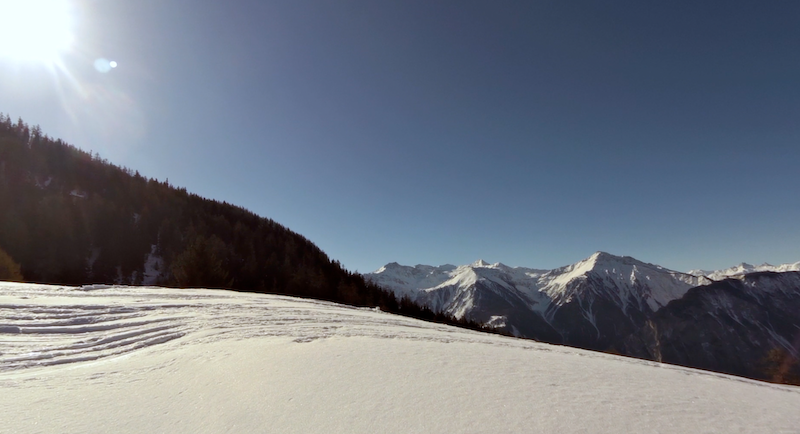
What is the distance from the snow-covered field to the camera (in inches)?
87.6

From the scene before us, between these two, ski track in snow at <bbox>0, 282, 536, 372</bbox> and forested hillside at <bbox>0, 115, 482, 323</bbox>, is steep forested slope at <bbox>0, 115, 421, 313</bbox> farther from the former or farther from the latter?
ski track in snow at <bbox>0, 282, 536, 372</bbox>

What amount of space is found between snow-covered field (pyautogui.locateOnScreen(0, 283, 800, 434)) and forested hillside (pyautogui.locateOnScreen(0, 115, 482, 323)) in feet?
77.6

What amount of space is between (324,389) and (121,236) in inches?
2226

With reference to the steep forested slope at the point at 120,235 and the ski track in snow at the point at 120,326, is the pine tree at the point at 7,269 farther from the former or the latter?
the ski track in snow at the point at 120,326

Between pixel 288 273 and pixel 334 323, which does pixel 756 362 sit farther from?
pixel 334 323

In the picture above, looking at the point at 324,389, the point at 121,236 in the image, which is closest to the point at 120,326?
the point at 324,389

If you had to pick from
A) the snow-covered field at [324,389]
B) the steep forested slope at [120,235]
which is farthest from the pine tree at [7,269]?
the snow-covered field at [324,389]

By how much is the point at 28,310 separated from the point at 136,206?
62.2 m

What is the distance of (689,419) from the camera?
2.42 metres

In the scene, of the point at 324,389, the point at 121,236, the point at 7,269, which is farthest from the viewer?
the point at 121,236

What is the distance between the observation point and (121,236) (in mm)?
45344

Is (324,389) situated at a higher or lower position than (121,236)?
lower

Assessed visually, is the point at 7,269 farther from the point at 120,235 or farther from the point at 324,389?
the point at 120,235

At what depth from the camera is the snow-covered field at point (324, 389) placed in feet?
7.30
